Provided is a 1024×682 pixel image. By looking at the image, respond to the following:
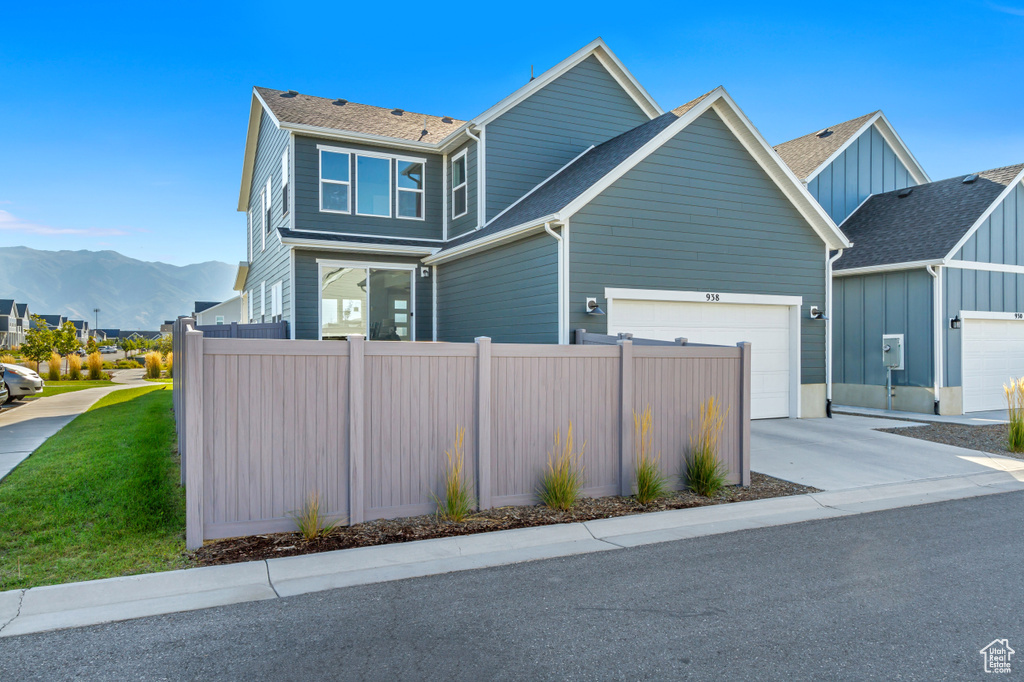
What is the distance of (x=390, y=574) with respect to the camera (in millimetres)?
4660

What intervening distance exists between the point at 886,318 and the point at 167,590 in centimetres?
1571

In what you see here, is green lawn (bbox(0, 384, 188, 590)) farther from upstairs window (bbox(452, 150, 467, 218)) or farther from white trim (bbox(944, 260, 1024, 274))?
white trim (bbox(944, 260, 1024, 274))

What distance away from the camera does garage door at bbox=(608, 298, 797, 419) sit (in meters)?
11.4

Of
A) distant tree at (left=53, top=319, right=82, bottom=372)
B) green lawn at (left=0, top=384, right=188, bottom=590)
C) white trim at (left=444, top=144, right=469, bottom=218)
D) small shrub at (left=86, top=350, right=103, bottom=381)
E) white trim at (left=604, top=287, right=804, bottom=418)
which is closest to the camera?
green lawn at (left=0, top=384, right=188, bottom=590)

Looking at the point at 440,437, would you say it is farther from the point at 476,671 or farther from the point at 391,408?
the point at 476,671

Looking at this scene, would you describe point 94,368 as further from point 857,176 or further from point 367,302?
point 857,176

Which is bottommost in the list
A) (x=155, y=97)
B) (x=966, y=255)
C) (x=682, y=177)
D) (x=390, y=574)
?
(x=390, y=574)

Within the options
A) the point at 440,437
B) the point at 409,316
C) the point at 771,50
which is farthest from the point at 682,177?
the point at 771,50

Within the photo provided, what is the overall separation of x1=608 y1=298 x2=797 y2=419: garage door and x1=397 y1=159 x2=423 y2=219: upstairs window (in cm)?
634

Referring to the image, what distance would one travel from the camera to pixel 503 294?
1211cm

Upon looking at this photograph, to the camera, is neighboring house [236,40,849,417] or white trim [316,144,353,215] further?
white trim [316,144,353,215]

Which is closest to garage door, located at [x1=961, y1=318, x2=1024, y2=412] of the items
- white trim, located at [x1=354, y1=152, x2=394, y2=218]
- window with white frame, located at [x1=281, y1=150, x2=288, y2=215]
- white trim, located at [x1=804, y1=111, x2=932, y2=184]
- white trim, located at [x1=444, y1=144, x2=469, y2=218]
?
white trim, located at [x1=804, y1=111, x2=932, y2=184]

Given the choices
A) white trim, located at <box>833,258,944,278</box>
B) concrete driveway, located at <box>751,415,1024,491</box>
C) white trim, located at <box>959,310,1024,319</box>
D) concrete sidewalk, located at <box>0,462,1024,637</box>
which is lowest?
concrete sidewalk, located at <box>0,462,1024,637</box>

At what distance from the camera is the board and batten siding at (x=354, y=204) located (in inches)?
558
